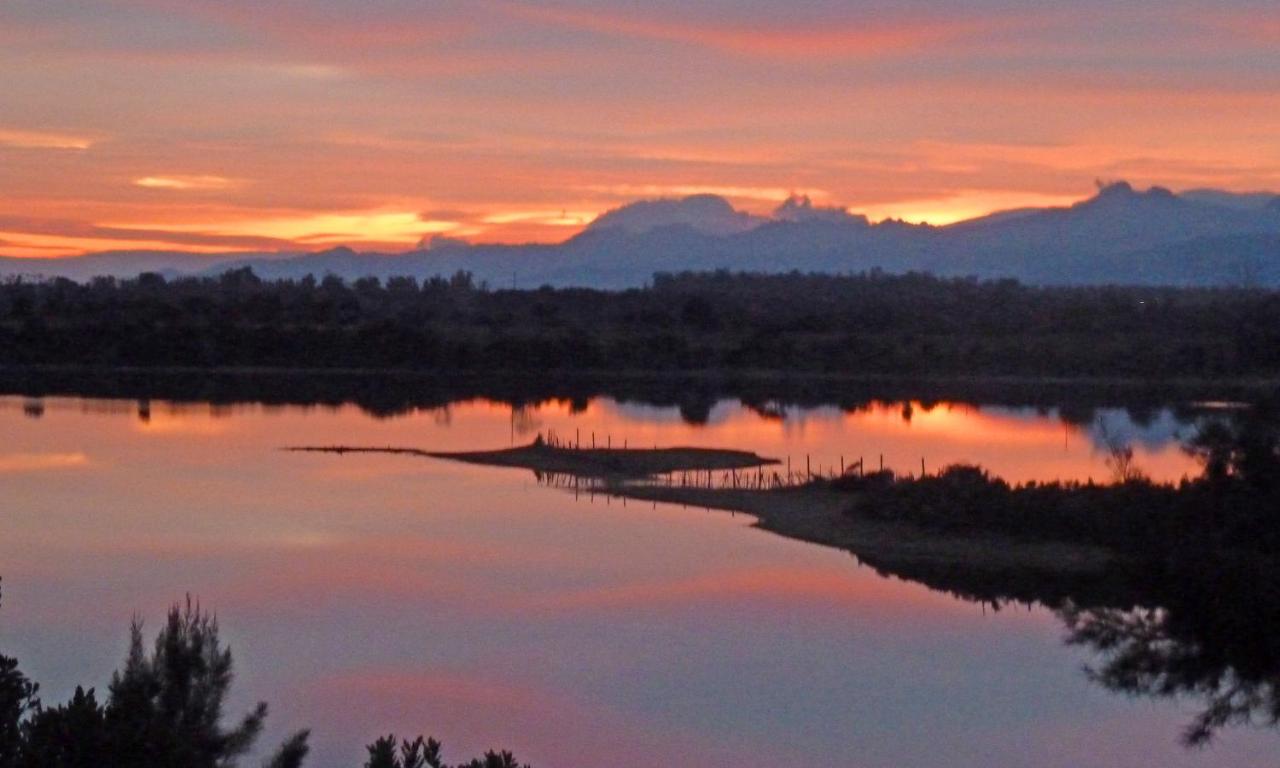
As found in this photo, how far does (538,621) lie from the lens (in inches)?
951

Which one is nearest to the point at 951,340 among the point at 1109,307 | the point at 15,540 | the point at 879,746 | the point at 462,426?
the point at 1109,307

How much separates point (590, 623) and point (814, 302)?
9713cm

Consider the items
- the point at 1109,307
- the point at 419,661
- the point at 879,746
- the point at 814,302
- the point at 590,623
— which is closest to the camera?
the point at 879,746

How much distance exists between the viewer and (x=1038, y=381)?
8050 centimetres

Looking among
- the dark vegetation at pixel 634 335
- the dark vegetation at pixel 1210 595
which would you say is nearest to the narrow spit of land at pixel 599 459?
the dark vegetation at pixel 1210 595

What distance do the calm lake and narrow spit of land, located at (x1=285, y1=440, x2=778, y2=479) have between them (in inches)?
47.8

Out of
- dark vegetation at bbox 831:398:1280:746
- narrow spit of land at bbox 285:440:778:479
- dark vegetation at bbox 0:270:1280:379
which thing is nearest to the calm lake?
narrow spit of land at bbox 285:440:778:479

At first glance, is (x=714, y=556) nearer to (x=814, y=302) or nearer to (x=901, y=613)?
(x=901, y=613)

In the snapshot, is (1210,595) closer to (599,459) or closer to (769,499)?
(769,499)

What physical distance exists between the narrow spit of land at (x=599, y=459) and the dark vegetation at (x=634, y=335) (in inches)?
1284

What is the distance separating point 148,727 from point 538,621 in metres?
14.9

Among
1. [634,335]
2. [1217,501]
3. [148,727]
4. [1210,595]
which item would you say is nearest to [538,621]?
[1217,501]

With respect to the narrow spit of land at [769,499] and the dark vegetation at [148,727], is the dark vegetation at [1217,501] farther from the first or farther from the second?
the dark vegetation at [148,727]

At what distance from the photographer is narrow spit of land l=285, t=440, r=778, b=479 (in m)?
42.4
